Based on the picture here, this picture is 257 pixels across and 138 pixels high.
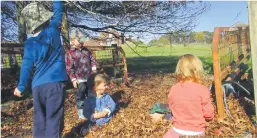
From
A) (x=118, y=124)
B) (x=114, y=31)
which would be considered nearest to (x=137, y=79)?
(x=114, y=31)

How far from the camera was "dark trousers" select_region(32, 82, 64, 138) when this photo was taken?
12.5 ft

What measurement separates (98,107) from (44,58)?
162cm

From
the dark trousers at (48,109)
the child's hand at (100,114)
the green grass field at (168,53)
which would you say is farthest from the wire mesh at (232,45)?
the dark trousers at (48,109)

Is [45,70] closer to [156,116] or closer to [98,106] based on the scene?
[98,106]

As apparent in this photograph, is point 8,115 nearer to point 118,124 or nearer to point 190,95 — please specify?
point 118,124

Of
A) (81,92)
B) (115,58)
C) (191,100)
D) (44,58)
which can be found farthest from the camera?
(115,58)

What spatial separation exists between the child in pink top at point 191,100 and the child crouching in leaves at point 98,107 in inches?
83.2

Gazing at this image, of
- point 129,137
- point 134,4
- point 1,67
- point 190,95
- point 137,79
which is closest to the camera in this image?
point 190,95

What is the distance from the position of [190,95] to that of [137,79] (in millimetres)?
8025

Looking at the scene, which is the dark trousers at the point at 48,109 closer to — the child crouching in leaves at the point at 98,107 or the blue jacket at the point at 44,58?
the blue jacket at the point at 44,58

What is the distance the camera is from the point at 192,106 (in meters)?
3.13

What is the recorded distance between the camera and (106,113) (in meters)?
5.14

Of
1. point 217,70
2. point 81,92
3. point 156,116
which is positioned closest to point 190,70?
point 217,70

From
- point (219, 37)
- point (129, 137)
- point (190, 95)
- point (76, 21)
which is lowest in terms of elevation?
point (129, 137)
